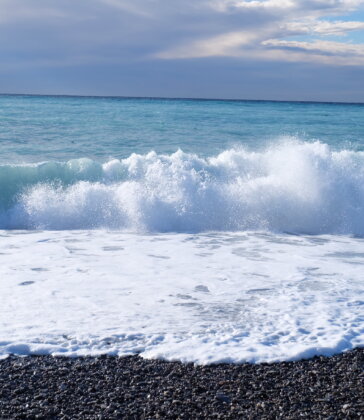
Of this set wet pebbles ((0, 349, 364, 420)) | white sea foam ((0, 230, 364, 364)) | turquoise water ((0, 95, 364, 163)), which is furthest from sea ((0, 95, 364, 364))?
turquoise water ((0, 95, 364, 163))

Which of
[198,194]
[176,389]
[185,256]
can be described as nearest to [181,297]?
[185,256]

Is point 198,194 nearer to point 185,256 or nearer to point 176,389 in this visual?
point 185,256

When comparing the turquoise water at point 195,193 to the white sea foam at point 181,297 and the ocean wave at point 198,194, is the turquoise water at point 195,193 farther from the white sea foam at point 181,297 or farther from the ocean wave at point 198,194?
the white sea foam at point 181,297

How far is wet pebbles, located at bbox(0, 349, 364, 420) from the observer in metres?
3.21

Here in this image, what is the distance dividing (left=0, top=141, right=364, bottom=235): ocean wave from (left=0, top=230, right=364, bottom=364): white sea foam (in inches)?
45.0

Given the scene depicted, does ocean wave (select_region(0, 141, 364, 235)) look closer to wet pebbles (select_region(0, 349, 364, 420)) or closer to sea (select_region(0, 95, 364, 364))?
sea (select_region(0, 95, 364, 364))

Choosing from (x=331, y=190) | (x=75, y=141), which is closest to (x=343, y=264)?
(x=331, y=190)

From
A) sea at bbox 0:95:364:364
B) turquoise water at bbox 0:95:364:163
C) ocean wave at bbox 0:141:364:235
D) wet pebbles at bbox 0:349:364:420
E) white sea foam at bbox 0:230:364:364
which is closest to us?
wet pebbles at bbox 0:349:364:420

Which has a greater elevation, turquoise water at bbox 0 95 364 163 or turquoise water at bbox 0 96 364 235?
turquoise water at bbox 0 95 364 163

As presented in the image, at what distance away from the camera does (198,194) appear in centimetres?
1004

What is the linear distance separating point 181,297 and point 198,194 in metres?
4.81

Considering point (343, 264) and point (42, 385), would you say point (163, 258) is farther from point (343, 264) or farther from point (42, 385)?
point (42, 385)

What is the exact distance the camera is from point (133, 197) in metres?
9.76

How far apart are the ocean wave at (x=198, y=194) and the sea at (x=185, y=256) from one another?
30 mm
